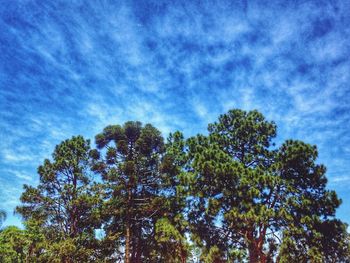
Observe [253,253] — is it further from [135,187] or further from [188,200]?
[135,187]

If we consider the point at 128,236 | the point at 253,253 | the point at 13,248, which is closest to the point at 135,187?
the point at 128,236

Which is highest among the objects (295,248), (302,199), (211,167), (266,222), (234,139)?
(234,139)

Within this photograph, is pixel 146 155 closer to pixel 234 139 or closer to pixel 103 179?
pixel 103 179

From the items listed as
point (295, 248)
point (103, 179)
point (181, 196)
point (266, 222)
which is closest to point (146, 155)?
point (103, 179)

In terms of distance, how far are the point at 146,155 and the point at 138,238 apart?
7.77 m

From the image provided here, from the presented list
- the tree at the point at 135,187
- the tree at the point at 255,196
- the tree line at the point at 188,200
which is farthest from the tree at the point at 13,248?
the tree at the point at 255,196

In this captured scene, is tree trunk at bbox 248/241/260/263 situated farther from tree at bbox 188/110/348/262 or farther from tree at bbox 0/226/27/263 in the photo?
tree at bbox 0/226/27/263

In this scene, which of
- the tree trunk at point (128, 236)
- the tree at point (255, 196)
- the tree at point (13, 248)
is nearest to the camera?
the tree at point (255, 196)

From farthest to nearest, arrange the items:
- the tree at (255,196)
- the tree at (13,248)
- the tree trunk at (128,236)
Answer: the tree at (13,248) → the tree trunk at (128,236) → the tree at (255,196)

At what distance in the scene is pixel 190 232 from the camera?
2256cm

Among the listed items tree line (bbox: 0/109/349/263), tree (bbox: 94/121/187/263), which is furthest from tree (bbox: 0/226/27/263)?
tree (bbox: 94/121/187/263)

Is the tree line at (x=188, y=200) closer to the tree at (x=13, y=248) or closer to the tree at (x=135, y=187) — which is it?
the tree at (x=135, y=187)

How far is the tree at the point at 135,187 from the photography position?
26.5 m

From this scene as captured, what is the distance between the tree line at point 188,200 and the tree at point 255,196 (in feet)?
0.23
